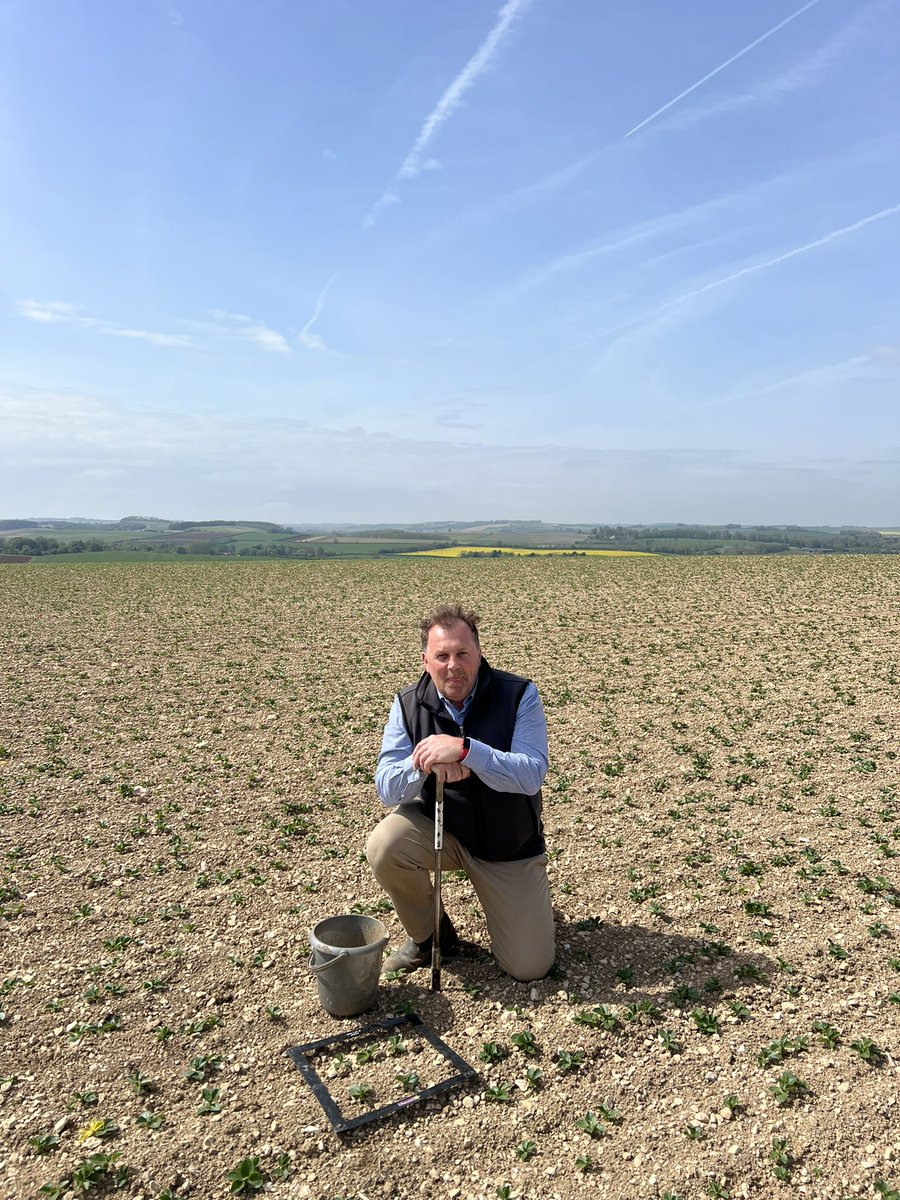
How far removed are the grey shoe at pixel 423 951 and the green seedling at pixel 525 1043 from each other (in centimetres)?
91

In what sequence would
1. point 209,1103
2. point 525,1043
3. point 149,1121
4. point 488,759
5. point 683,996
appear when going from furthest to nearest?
point 683,996, point 488,759, point 525,1043, point 209,1103, point 149,1121

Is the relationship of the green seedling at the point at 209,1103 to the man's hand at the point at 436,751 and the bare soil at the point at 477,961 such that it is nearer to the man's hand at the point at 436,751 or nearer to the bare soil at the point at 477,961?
the bare soil at the point at 477,961

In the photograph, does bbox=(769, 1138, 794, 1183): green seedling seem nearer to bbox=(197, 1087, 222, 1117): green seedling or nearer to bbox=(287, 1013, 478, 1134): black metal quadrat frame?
bbox=(287, 1013, 478, 1134): black metal quadrat frame

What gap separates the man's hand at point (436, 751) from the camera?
449 centimetres

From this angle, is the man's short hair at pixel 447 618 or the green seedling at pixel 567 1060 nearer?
the green seedling at pixel 567 1060

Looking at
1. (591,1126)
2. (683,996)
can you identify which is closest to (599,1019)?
(683,996)

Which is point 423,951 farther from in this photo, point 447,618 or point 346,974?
point 447,618

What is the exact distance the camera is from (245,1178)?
3475 mm

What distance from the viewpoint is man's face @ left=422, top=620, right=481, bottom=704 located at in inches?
187

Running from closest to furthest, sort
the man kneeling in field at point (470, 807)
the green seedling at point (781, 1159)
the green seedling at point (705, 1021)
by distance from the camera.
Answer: the green seedling at point (781, 1159)
the green seedling at point (705, 1021)
the man kneeling in field at point (470, 807)

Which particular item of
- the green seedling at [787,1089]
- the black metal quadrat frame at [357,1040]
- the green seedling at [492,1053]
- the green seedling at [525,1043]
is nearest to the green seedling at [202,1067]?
the black metal quadrat frame at [357,1040]

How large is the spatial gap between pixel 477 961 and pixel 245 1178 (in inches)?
82.5

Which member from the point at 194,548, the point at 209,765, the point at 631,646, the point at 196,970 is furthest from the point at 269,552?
the point at 196,970

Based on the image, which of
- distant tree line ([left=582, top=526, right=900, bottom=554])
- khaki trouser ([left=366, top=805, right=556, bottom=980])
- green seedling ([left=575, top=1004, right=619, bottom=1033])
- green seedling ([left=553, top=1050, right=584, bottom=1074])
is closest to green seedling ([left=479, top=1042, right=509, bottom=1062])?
green seedling ([left=553, top=1050, right=584, bottom=1074])
